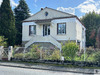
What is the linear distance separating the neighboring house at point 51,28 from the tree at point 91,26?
436 inches

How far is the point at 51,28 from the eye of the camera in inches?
659

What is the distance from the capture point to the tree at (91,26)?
1026 inches

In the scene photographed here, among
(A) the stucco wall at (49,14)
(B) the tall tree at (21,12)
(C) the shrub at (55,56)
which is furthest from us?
(B) the tall tree at (21,12)

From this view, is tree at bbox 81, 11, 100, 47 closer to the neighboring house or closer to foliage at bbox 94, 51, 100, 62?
the neighboring house

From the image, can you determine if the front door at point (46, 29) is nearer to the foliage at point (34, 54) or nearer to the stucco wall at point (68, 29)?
the stucco wall at point (68, 29)

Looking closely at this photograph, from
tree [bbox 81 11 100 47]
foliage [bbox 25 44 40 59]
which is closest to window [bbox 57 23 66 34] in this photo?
foliage [bbox 25 44 40 59]

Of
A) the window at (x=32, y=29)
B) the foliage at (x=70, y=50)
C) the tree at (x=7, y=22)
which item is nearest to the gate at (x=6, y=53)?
the foliage at (x=70, y=50)

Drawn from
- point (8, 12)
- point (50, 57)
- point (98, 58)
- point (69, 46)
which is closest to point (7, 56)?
point (50, 57)

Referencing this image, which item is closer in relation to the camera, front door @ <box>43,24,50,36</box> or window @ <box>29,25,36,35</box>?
front door @ <box>43,24,50,36</box>

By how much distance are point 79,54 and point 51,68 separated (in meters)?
2.95

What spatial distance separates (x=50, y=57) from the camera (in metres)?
9.76

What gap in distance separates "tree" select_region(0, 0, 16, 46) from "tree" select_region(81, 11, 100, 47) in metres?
18.1

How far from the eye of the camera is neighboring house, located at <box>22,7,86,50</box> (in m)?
15.1

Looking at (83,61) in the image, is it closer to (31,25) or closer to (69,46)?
(69,46)
